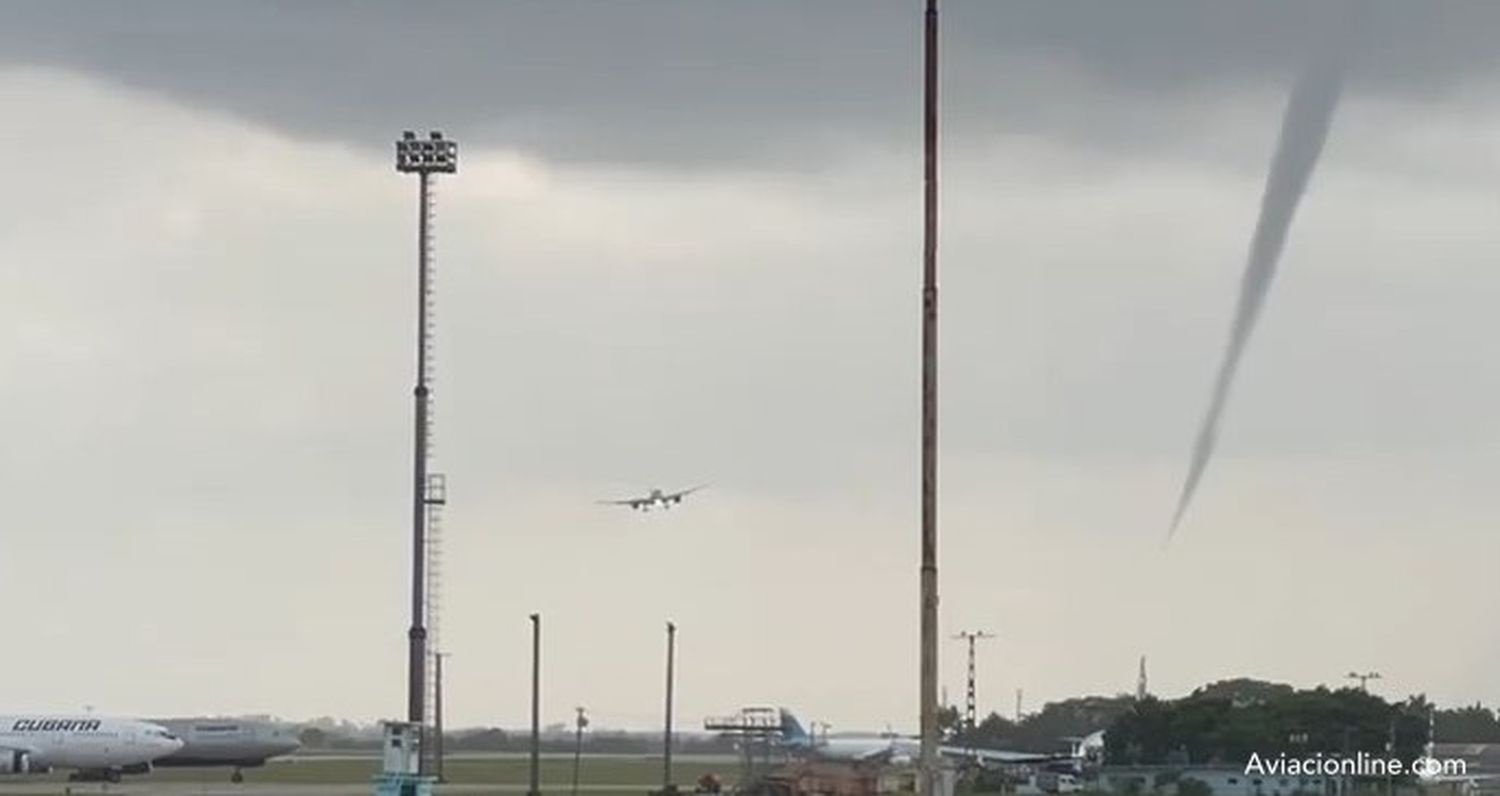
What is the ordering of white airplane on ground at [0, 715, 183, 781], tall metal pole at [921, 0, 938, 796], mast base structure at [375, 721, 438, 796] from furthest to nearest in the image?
white airplane on ground at [0, 715, 183, 781] < mast base structure at [375, 721, 438, 796] < tall metal pole at [921, 0, 938, 796]

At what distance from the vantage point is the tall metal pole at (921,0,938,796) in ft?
152

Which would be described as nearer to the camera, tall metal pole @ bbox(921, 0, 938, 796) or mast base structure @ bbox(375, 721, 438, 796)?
tall metal pole @ bbox(921, 0, 938, 796)

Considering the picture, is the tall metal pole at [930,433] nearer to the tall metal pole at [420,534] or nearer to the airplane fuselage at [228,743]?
the tall metal pole at [420,534]

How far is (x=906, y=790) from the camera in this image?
111 m

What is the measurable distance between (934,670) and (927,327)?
16.7 feet

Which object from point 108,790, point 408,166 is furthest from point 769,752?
point 408,166

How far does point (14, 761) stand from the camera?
582ft

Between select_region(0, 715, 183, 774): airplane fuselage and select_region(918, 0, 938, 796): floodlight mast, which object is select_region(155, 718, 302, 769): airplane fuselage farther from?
select_region(918, 0, 938, 796): floodlight mast

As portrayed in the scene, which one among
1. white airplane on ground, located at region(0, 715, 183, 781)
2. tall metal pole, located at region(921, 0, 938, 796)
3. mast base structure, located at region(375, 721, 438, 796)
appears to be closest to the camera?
tall metal pole, located at region(921, 0, 938, 796)

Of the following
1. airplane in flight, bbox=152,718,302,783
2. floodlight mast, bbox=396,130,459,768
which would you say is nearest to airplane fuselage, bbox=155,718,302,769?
airplane in flight, bbox=152,718,302,783

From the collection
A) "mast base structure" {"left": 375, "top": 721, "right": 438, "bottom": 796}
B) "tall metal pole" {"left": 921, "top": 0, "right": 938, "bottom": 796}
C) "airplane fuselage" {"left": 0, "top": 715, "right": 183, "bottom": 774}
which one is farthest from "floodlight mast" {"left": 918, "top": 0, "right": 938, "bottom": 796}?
"airplane fuselage" {"left": 0, "top": 715, "right": 183, "bottom": 774}

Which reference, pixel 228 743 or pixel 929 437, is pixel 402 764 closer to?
pixel 929 437

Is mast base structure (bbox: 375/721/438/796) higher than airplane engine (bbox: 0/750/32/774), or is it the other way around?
mast base structure (bbox: 375/721/438/796)

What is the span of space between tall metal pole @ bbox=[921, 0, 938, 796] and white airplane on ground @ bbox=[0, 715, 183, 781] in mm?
136149
